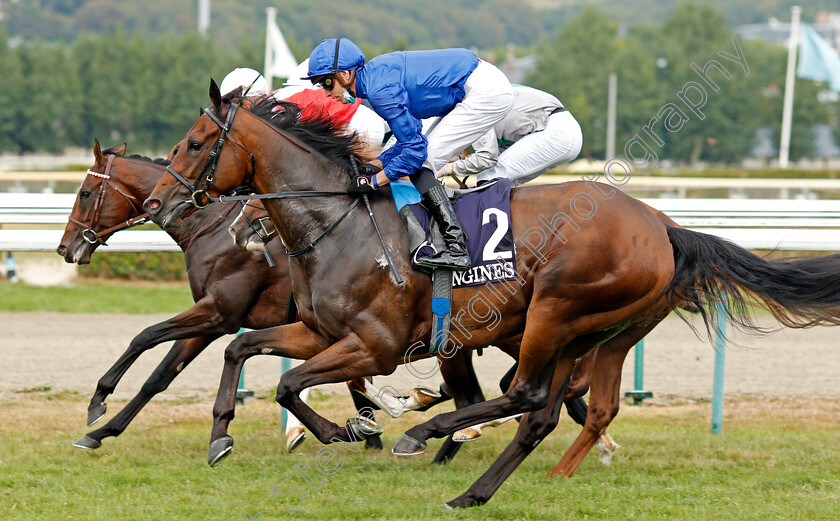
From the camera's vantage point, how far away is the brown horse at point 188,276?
519 cm

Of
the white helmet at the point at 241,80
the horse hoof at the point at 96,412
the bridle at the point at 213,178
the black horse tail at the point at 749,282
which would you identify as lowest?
the horse hoof at the point at 96,412

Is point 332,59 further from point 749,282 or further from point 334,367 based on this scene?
point 749,282

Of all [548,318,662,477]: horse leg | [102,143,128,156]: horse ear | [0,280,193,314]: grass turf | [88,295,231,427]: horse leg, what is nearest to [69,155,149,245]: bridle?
[102,143,128,156]: horse ear

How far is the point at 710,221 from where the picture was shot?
6277mm

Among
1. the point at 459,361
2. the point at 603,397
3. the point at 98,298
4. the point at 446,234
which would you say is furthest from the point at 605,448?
the point at 98,298

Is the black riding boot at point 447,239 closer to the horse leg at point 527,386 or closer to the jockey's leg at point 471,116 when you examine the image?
the jockey's leg at point 471,116

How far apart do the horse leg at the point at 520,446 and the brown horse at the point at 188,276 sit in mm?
1279

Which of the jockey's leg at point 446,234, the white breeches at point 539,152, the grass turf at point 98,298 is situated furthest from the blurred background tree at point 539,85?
the jockey's leg at point 446,234

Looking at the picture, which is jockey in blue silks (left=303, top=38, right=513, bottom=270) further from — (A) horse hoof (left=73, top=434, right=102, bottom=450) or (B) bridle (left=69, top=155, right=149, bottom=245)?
(A) horse hoof (left=73, top=434, right=102, bottom=450)

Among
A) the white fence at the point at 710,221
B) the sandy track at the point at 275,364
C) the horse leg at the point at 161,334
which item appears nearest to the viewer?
the horse leg at the point at 161,334

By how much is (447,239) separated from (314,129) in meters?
0.82

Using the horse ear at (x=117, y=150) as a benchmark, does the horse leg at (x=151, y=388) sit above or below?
below

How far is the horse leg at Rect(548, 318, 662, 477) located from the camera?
→ 190 inches

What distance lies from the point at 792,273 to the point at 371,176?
77.5 inches
